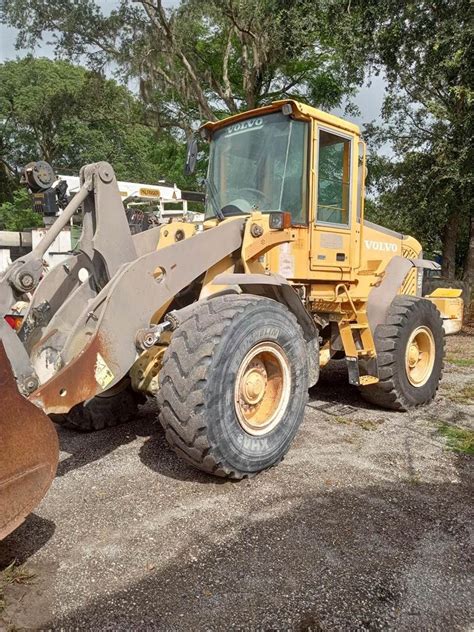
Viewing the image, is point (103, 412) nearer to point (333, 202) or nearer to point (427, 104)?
point (333, 202)

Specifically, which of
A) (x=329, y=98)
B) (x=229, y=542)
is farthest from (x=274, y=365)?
(x=329, y=98)

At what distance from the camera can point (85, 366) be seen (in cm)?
338

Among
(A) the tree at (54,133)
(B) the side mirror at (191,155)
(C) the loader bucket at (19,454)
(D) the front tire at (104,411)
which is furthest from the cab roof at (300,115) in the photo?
(A) the tree at (54,133)

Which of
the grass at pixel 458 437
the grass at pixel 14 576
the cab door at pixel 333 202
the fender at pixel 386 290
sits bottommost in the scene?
the grass at pixel 458 437

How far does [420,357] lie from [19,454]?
4690 mm

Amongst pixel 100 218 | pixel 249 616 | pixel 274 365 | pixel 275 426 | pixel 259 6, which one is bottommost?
pixel 249 616

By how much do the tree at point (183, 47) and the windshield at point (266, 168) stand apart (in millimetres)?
10985

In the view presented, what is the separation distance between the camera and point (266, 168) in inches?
195

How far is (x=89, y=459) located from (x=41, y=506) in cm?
84

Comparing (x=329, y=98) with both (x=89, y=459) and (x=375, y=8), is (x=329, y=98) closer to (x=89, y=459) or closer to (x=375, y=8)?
(x=375, y=8)

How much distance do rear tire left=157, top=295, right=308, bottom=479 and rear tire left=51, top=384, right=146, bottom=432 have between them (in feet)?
4.84

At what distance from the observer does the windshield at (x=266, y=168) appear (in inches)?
192

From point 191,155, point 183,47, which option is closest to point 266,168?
point 191,155

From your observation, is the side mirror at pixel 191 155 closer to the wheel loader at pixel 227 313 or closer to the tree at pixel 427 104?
the wheel loader at pixel 227 313
